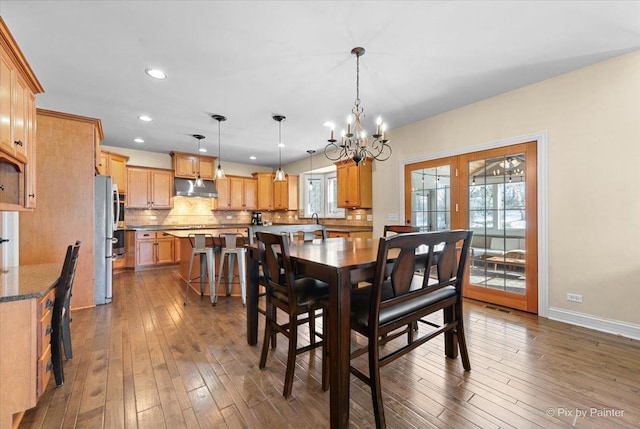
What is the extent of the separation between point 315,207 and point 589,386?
18.7 ft

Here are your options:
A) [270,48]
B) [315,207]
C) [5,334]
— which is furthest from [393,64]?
[315,207]

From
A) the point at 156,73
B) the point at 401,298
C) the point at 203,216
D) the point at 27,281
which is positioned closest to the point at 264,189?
the point at 203,216

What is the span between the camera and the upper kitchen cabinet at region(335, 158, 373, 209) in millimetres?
4980

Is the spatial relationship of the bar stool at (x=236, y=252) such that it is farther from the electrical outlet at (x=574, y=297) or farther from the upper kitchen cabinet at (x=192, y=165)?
the electrical outlet at (x=574, y=297)

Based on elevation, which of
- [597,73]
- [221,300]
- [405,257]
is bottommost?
[221,300]

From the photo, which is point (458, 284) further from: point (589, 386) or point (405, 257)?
point (589, 386)

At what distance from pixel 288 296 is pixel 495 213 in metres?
3.02

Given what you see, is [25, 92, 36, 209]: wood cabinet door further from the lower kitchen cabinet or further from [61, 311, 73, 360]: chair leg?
the lower kitchen cabinet

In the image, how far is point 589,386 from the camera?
1.81 m

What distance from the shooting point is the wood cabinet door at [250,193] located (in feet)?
23.9

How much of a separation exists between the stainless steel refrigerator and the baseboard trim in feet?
17.3

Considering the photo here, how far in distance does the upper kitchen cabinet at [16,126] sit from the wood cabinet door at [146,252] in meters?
3.60

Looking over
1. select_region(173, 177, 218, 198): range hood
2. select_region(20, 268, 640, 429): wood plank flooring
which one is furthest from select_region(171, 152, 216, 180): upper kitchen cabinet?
select_region(20, 268, 640, 429): wood plank flooring

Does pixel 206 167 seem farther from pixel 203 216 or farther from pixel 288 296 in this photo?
pixel 288 296
